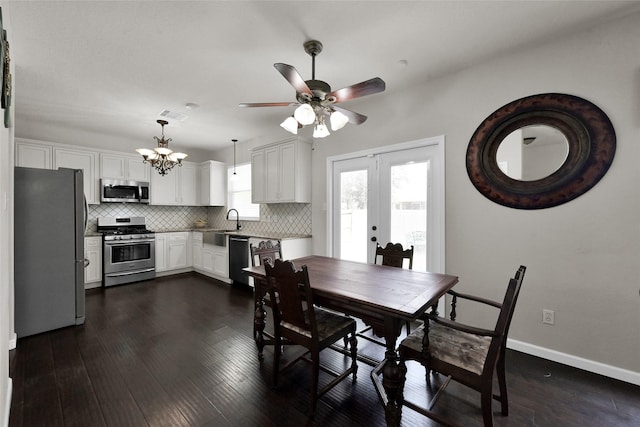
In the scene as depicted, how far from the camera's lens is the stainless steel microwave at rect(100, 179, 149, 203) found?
4.83 metres

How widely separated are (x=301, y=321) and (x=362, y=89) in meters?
1.69

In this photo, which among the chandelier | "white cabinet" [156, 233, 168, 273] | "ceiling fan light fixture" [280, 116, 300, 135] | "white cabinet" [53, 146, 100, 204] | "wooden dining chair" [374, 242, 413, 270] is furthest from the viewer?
"white cabinet" [156, 233, 168, 273]

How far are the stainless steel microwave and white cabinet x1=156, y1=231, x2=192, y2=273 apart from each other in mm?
803

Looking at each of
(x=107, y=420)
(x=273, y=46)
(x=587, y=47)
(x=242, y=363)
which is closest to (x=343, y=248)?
(x=242, y=363)

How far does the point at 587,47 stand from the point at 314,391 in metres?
3.38

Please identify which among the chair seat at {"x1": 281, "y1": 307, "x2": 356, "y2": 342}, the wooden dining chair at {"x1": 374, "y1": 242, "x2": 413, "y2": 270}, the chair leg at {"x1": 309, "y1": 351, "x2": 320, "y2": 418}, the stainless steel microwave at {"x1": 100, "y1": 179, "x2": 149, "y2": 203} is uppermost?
the stainless steel microwave at {"x1": 100, "y1": 179, "x2": 149, "y2": 203}

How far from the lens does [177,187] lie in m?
5.79

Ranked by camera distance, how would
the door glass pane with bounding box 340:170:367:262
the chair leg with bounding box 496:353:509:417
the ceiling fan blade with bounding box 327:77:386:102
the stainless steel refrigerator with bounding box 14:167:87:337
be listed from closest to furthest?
the chair leg with bounding box 496:353:509:417 < the ceiling fan blade with bounding box 327:77:386:102 < the stainless steel refrigerator with bounding box 14:167:87:337 < the door glass pane with bounding box 340:170:367:262

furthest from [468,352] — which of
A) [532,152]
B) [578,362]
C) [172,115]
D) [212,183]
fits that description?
[212,183]

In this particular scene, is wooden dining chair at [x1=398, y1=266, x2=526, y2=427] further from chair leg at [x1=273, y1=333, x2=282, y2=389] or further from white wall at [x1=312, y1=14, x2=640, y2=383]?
white wall at [x1=312, y1=14, x2=640, y2=383]

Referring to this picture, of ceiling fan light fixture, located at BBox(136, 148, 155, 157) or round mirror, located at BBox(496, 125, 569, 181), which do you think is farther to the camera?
ceiling fan light fixture, located at BBox(136, 148, 155, 157)

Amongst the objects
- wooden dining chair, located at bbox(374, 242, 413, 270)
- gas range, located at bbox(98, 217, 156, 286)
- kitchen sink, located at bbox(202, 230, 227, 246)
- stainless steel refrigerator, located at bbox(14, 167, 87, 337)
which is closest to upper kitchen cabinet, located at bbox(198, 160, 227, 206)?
kitchen sink, located at bbox(202, 230, 227, 246)

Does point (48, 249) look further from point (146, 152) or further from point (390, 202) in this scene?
point (390, 202)

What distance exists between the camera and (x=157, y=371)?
226 centimetres
